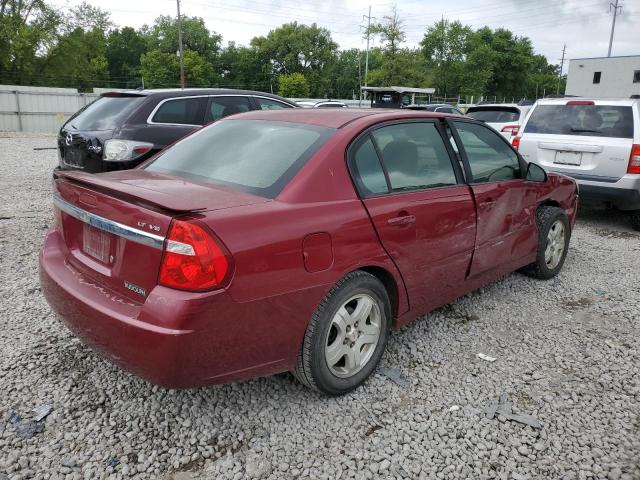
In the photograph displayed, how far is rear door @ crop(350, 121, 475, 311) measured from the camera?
116 inches

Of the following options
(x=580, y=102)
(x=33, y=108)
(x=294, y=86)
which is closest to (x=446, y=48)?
(x=294, y=86)

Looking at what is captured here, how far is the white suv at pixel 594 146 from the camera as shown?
6.46 m

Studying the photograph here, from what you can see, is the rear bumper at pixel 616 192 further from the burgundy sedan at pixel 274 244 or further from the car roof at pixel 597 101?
the burgundy sedan at pixel 274 244

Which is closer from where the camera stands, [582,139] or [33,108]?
[582,139]

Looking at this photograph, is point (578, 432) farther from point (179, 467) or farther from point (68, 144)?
point (68, 144)

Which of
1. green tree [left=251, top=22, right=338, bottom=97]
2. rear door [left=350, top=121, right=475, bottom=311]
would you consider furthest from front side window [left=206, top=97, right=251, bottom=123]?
green tree [left=251, top=22, right=338, bottom=97]

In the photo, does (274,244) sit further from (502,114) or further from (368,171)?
(502,114)

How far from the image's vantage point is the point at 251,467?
236 cm

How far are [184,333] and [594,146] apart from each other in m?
6.30

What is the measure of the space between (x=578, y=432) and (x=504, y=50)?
90.0 metres

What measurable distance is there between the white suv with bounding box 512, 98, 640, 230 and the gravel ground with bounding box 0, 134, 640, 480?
305 centimetres

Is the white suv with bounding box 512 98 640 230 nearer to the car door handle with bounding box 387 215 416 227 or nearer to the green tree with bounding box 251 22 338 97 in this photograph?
the car door handle with bounding box 387 215 416 227

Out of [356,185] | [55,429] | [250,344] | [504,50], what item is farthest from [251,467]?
[504,50]

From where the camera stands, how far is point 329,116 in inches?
126
